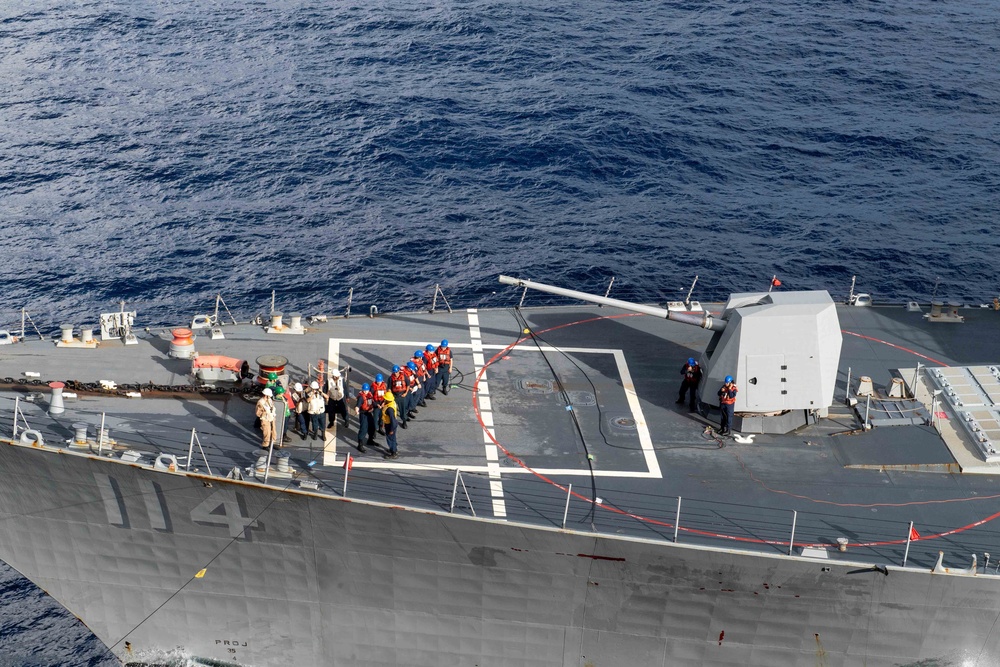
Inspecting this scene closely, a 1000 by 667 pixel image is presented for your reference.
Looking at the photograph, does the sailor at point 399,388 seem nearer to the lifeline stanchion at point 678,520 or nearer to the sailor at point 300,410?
the sailor at point 300,410

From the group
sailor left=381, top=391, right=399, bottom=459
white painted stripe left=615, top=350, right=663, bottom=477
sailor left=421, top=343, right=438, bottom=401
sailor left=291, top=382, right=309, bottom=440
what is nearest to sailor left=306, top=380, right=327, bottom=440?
sailor left=291, top=382, right=309, bottom=440

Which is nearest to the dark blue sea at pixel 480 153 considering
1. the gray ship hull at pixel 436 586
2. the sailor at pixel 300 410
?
the gray ship hull at pixel 436 586

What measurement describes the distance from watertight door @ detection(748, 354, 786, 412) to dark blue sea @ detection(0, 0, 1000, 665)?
54.1 ft

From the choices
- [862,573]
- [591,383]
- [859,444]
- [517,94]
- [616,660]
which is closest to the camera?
[862,573]

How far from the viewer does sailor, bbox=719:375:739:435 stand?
83.2 feet

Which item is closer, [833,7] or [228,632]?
[228,632]

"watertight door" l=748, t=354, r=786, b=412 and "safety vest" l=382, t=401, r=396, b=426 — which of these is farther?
"watertight door" l=748, t=354, r=786, b=412

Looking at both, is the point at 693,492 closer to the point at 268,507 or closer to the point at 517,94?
the point at 268,507

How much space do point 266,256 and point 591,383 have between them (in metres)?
19.6

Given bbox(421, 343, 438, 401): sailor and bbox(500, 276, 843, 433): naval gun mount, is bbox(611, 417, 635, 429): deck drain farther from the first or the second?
bbox(421, 343, 438, 401): sailor

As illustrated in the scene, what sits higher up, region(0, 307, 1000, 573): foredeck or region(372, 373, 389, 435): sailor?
region(372, 373, 389, 435): sailor

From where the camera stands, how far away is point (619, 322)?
30.8 meters

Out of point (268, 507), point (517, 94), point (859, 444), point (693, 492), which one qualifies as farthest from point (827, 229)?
point (268, 507)

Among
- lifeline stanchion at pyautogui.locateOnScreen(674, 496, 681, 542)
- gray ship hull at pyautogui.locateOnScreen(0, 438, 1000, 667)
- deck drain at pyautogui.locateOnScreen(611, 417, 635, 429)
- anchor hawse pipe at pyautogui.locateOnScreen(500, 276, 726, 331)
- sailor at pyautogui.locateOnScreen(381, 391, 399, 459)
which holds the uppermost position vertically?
anchor hawse pipe at pyautogui.locateOnScreen(500, 276, 726, 331)
